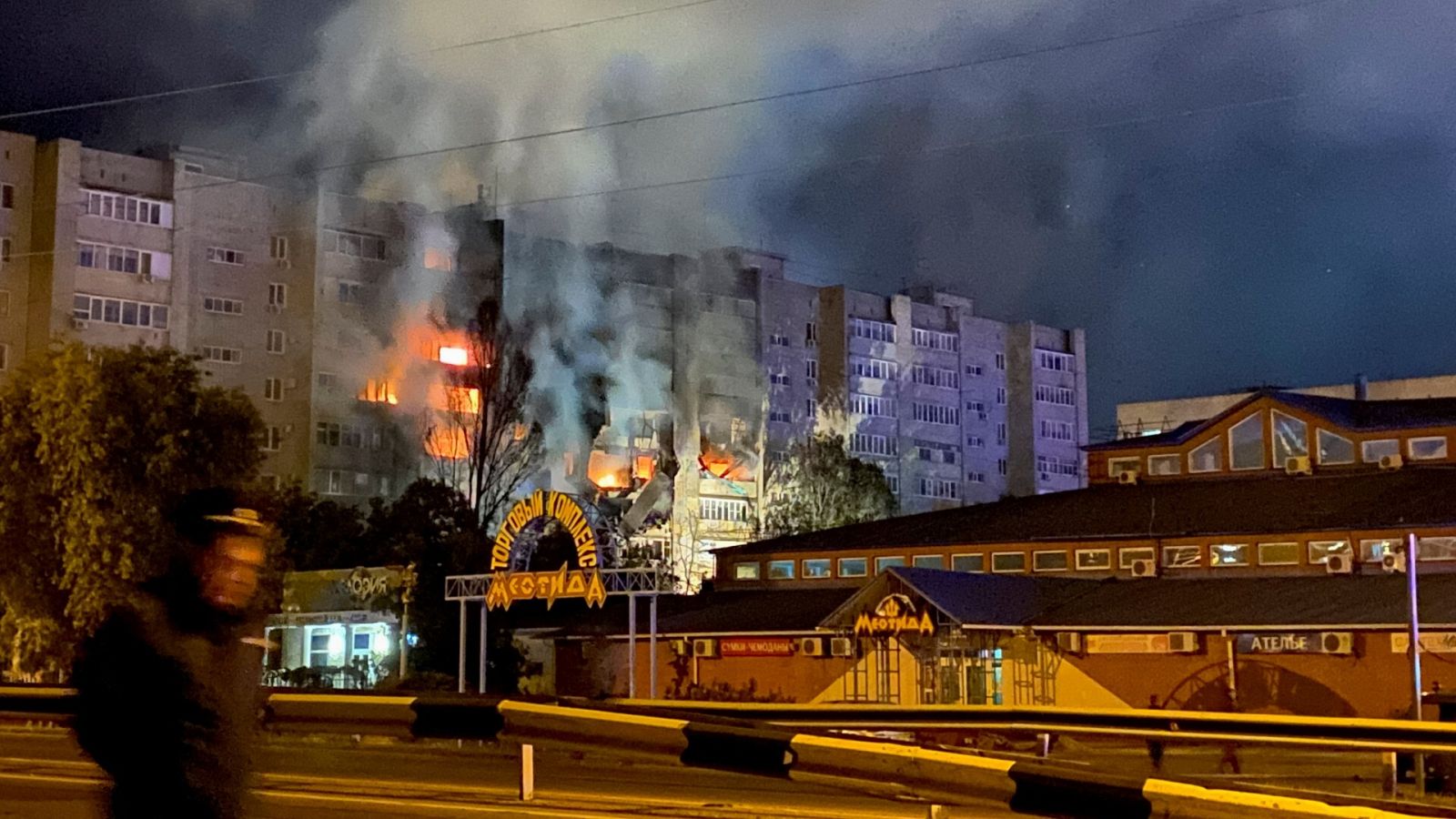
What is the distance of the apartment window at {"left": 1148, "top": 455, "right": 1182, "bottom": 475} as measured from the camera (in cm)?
5588

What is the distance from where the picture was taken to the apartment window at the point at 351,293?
9456 cm

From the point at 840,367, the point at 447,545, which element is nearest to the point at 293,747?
the point at 447,545

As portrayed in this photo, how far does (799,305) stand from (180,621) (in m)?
113

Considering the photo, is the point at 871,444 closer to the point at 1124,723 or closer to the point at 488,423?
the point at 488,423

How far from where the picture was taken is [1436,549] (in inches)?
1772

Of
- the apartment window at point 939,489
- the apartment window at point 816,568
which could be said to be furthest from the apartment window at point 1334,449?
the apartment window at point 939,489

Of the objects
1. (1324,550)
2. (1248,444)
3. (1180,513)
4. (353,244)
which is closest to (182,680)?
(1324,550)

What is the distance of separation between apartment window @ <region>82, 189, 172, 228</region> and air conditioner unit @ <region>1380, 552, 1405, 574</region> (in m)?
64.4

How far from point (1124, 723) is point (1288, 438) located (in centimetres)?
3925

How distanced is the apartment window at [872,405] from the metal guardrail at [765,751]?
348ft

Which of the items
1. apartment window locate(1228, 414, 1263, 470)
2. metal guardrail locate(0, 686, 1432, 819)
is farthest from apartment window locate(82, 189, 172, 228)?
metal guardrail locate(0, 686, 1432, 819)

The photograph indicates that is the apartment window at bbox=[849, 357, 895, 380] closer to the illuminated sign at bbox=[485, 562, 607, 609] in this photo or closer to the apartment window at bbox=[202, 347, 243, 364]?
the apartment window at bbox=[202, 347, 243, 364]

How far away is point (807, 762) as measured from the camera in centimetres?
984

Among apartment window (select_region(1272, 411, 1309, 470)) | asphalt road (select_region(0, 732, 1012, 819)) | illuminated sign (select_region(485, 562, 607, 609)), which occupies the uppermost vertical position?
apartment window (select_region(1272, 411, 1309, 470))
